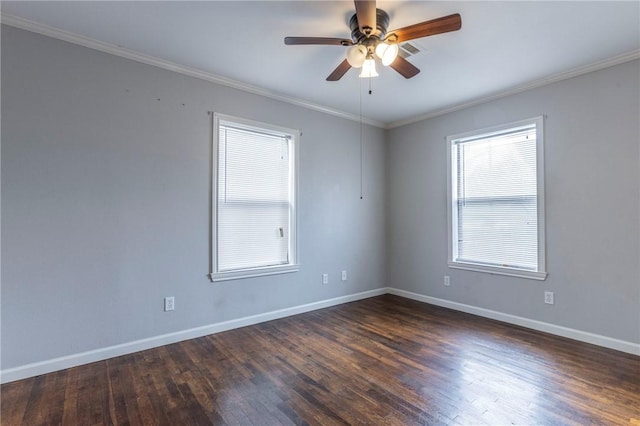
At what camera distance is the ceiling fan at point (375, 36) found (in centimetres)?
185

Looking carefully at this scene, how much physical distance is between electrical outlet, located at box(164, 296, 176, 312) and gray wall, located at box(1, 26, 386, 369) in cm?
5

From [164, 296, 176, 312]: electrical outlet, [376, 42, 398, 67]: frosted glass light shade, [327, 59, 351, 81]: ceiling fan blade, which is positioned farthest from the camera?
[164, 296, 176, 312]: electrical outlet

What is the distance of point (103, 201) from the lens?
8.57ft

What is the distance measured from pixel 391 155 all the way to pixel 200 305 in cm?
344

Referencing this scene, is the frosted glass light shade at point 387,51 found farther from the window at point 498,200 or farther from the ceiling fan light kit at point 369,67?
the window at point 498,200

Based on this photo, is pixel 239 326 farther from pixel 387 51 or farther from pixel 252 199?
pixel 387 51

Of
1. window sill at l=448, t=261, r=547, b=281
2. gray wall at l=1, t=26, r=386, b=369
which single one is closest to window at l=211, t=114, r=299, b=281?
gray wall at l=1, t=26, r=386, b=369

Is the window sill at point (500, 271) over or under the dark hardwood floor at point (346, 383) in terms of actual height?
over

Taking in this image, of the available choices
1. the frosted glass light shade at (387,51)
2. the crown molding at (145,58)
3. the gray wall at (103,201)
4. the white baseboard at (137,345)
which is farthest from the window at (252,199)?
the frosted glass light shade at (387,51)

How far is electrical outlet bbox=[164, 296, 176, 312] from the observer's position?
291 centimetres

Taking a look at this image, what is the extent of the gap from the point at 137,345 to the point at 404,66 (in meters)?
3.25

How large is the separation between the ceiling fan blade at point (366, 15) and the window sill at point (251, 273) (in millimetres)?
2540

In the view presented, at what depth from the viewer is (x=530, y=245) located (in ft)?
11.1

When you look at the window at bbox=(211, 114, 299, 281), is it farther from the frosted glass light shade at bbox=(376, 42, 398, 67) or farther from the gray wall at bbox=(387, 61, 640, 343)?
the gray wall at bbox=(387, 61, 640, 343)
